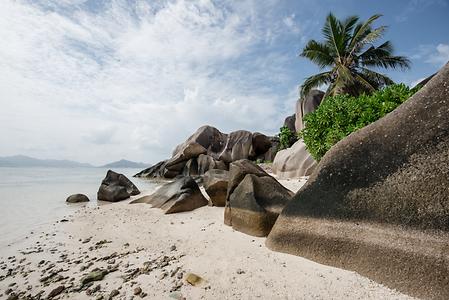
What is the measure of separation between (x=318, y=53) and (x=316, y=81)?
7.73 feet

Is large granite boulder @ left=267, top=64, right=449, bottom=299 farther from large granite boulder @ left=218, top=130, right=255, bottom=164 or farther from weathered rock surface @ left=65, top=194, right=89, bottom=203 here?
large granite boulder @ left=218, top=130, right=255, bottom=164

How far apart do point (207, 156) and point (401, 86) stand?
23.6 m

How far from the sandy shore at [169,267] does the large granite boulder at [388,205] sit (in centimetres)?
27

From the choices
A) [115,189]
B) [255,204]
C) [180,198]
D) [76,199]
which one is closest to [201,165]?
[115,189]

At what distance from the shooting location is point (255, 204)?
5.69m

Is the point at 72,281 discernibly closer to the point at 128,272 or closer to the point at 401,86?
the point at 128,272

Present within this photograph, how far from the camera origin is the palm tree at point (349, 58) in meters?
21.2

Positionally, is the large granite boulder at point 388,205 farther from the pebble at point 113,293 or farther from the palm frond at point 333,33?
the palm frond at point 333,33

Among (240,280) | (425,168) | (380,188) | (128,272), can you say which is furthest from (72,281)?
(425,168)

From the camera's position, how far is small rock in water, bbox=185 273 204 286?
137 inches

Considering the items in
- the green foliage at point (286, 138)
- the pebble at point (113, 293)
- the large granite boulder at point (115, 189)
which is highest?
the green foliage at point (286, 138)

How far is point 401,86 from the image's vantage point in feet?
28.1

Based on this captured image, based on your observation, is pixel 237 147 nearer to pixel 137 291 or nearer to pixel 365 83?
pixel 365 83

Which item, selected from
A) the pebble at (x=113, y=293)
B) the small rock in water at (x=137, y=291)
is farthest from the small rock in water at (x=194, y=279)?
the pebble at (x=113, y=293)
